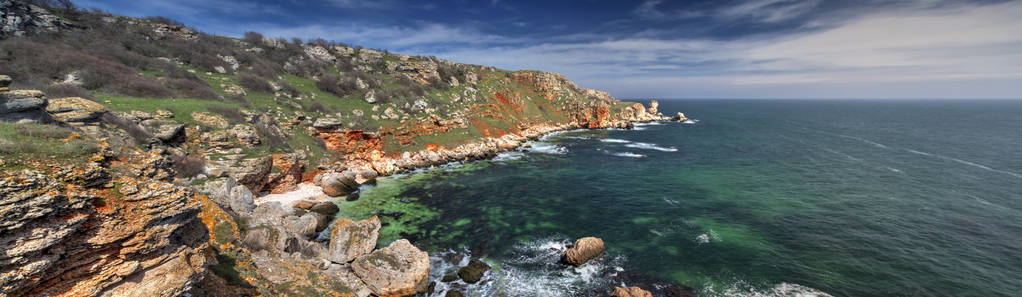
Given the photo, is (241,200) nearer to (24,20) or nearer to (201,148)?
(201,148)

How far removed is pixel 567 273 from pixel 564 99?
9776cm

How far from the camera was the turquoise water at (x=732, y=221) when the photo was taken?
66.6 ft

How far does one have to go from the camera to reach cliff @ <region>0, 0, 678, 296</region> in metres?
7.44

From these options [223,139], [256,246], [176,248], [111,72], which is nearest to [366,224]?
[256,246]

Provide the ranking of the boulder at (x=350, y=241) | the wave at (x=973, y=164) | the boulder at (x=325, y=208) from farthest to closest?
the wave at (x=973, y=164) → the boulder at (x=325, y=208) → the boulder at (x=350, y=241)

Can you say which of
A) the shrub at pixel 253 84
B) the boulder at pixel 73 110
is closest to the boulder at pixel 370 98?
the shrub at pixel 253 84

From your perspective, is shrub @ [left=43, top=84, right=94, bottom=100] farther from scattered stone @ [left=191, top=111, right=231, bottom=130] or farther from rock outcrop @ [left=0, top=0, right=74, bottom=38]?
rock outcrop @ [left=0, top=0, right=74, bottom=38]

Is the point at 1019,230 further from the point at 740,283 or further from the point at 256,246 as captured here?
the point at 256,246

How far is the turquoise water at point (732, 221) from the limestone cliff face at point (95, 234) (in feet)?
45.5

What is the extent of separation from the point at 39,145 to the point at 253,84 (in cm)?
4938

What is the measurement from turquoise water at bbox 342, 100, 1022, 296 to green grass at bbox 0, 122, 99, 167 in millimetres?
16323

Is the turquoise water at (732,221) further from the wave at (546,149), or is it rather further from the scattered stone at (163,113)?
the scattered stone at (163,113)

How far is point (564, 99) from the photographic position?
114000 mm

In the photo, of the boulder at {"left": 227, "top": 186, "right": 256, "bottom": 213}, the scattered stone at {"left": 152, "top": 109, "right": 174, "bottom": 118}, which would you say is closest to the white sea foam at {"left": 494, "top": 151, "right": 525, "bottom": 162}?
the boulder at {"left": 227, "top": 186, "right": 256, "bottom": 213}
